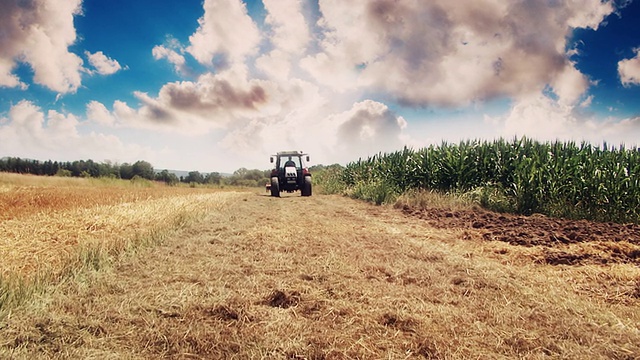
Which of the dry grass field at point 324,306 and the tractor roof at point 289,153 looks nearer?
the dry grass field at point 324,306

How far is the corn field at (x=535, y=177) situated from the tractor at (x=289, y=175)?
3.55 meters

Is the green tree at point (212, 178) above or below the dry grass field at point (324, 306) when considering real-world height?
above

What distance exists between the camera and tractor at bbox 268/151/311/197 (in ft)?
56.4

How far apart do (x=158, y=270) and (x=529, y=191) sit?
9.85m

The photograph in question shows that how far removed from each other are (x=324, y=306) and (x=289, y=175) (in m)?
14.7

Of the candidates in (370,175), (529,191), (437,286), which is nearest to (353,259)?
(437,286)

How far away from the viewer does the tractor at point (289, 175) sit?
17.2m

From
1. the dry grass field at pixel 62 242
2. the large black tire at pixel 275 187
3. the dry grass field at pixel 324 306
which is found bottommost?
the dry grass field at pixel 324 306

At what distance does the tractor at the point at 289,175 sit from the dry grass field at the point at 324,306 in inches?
483

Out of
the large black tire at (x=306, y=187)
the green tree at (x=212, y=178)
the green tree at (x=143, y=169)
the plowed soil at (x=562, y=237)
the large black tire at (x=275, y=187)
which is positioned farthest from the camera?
the green tree at (x=212, y=178)

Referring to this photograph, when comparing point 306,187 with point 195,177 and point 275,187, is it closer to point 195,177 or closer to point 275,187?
point 275,187

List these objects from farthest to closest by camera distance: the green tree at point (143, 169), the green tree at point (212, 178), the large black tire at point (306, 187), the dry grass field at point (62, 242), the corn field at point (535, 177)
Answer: the green tree at point (212, 178), the green tree at point (143, 169), the large black tire at point (306, 187), the corn field at point (535, 177), the dry grass field at point (62, 242)

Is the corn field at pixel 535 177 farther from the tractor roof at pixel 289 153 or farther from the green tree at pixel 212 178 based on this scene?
the green tree at pixel 212 178

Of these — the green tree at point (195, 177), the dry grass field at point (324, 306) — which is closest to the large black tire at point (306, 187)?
the dry grass field at point (324, 306)
